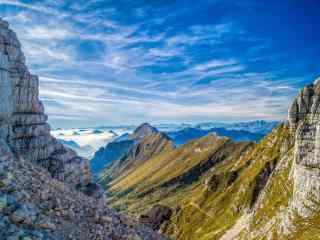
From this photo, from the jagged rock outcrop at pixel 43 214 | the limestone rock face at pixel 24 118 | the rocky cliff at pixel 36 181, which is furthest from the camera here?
the limestone rock face at pixel 24 118

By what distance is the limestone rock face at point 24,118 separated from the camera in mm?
61781

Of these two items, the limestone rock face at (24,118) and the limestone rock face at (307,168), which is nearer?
the limestone rock face at (24,118)

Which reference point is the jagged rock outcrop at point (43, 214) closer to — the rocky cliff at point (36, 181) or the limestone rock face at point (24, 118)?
the rocky cliff at point (36, 181)

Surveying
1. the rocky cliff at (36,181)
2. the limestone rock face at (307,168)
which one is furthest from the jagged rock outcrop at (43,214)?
the limestone rock face at (307,168)

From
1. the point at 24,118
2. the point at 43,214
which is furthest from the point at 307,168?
the point at 43,214

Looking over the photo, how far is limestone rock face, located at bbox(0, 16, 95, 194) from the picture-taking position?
6178 centimetres

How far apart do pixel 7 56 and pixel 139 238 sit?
43455 mm

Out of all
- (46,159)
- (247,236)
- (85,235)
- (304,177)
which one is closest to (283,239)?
(304,177)

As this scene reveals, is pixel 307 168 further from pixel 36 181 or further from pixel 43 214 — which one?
pixel 43 214

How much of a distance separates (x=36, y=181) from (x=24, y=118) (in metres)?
35.3

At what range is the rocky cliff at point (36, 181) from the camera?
29.4m

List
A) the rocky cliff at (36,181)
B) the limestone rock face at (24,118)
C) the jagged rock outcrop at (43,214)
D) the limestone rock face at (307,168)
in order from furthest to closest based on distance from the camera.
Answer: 1. the limestone rock face at (307,168)
2. the limestone rock face at (24,118)
3. the rocky cliff at (36,181)
4. the jagged rock outcrop at (43,214)

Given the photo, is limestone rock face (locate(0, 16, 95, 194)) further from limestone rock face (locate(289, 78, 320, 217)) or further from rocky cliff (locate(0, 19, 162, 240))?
limestone rock face (locate(289, 78, 320, 217))

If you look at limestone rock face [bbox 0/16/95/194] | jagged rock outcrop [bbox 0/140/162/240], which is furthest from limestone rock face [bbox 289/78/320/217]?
jagged rock outcrop [bbox 0/140/162/240]
